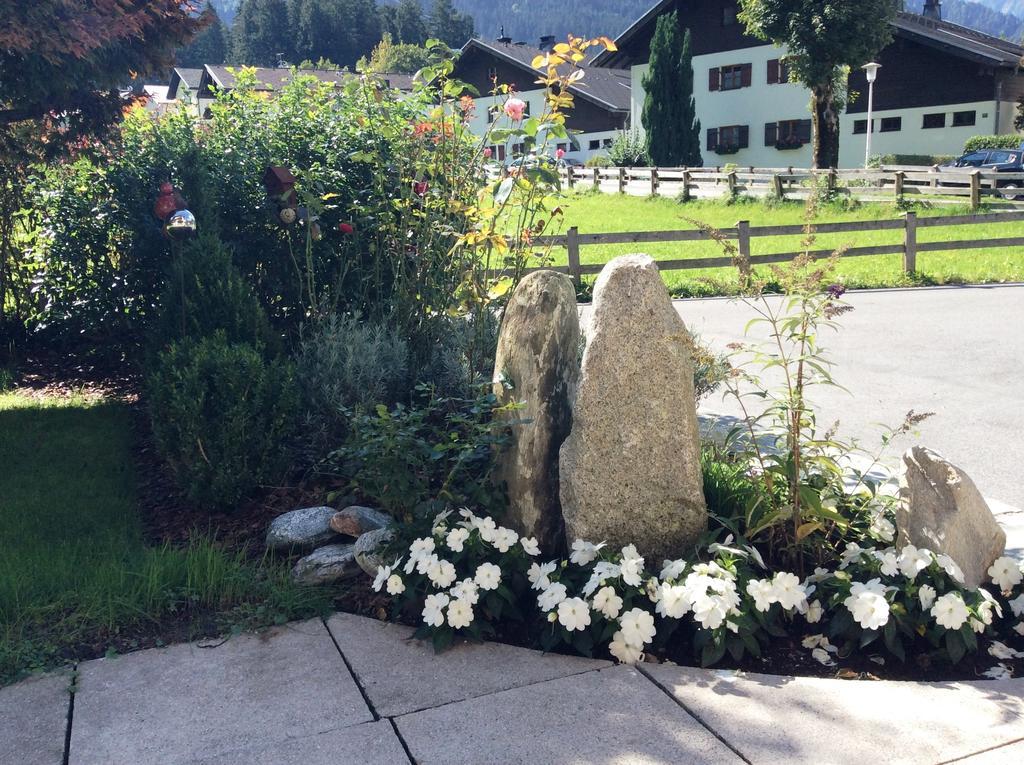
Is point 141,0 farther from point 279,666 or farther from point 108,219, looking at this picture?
point 279,666

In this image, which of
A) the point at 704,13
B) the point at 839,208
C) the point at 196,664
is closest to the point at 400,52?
the point at 704,13

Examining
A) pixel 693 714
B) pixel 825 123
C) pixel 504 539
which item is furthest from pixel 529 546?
pixel 825 123

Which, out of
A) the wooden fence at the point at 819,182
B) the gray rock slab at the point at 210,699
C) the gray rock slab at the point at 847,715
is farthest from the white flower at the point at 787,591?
the wooden fence at the point at 819,182

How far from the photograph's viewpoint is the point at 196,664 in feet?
11.4

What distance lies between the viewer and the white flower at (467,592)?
3.59 m

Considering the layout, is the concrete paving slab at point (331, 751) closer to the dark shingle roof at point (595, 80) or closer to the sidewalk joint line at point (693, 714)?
the sidewalk joint line at point (693, 714)

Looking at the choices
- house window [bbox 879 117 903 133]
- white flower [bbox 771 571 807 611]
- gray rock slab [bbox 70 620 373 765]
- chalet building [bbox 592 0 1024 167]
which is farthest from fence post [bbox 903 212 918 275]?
house window [bbox 879 117 903 133]

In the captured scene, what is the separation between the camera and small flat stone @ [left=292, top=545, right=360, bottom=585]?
4113mm

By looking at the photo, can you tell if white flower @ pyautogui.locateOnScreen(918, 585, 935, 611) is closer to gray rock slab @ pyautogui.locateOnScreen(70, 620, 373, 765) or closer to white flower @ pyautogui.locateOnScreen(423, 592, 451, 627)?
white flower @ pyautogui.locateOnScreen(423, 592, 451, 627)

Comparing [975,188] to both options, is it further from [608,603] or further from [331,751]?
[331,751]

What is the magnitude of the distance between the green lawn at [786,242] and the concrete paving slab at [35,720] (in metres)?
7.13

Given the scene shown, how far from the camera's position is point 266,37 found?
10212 centimetres

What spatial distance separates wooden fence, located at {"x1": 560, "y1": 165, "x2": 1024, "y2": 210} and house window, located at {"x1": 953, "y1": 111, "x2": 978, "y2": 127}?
11079mm

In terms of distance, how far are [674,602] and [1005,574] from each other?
142 centimetres
